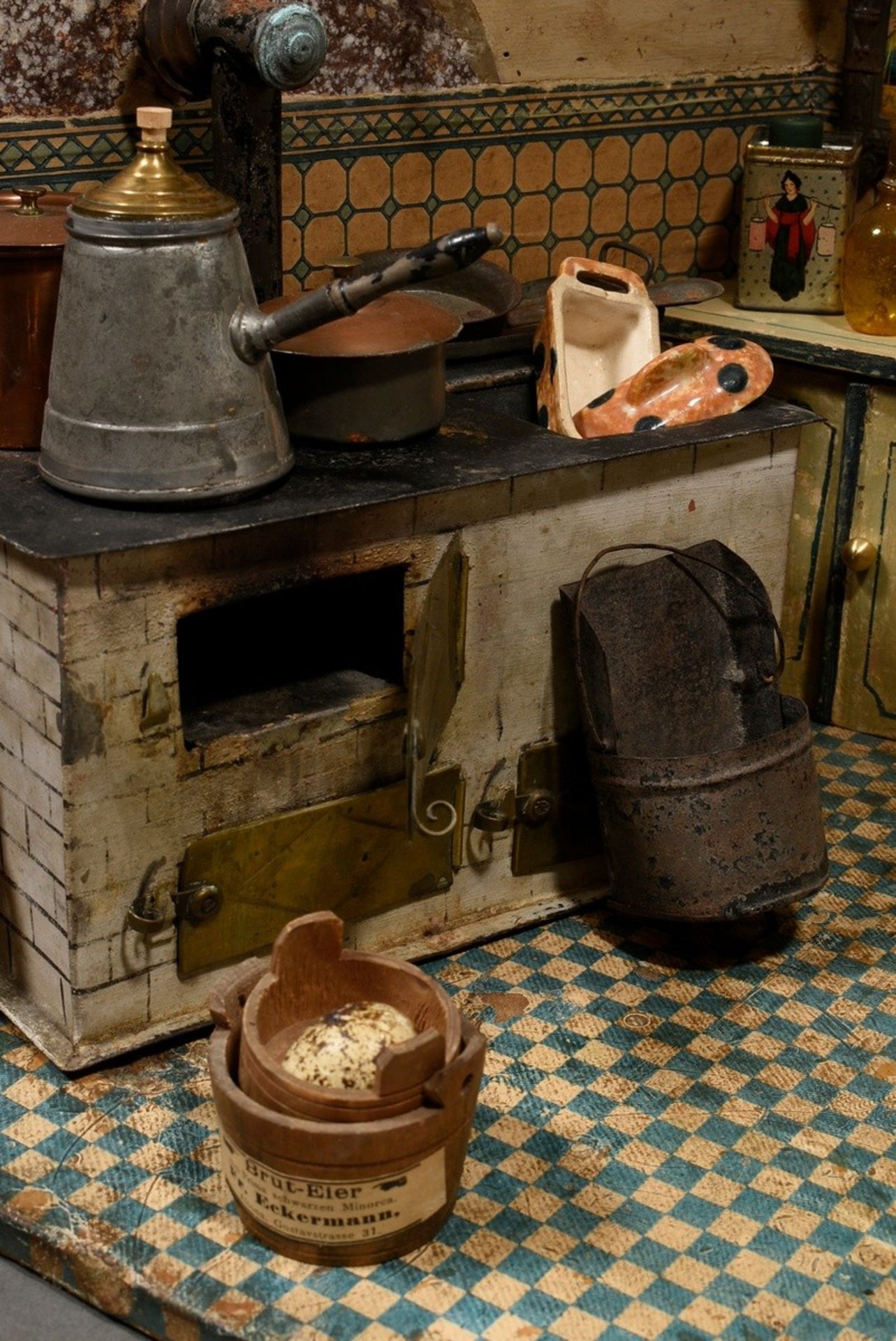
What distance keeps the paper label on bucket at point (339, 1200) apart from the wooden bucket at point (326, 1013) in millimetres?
85

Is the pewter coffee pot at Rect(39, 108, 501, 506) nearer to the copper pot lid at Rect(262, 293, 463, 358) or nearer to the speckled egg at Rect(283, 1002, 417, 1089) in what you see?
the copper pot lid at Rect(262, 293, 463, 358)

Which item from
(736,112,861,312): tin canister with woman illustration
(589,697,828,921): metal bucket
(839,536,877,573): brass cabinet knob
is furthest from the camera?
(736,112,861,312): tin canister with woman illustration

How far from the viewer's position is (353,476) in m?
2.57

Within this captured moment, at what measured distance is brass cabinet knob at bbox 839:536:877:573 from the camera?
3465mm

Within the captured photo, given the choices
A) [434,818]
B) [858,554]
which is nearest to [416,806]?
[434,818]

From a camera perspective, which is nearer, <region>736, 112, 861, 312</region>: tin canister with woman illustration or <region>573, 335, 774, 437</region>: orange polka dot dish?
<region>573, 335, 774, 437</region>: orange polka dot dish

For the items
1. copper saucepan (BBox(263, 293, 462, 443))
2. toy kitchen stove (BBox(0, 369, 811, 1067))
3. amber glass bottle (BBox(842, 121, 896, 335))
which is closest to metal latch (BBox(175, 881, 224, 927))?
toy kitchen stove (BBox(0, 369, 811, 1067))

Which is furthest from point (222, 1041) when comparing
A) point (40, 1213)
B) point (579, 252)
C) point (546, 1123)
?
point (579, 252)

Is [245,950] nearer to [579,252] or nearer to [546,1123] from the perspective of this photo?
[546,1123]

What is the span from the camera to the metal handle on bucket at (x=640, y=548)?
2689 mm

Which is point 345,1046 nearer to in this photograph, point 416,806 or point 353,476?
point 416,806

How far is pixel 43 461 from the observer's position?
2469 millimetres

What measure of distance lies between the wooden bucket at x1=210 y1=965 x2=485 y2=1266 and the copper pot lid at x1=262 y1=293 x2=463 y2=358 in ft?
3.13

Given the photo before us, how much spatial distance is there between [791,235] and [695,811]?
1.52 metres
